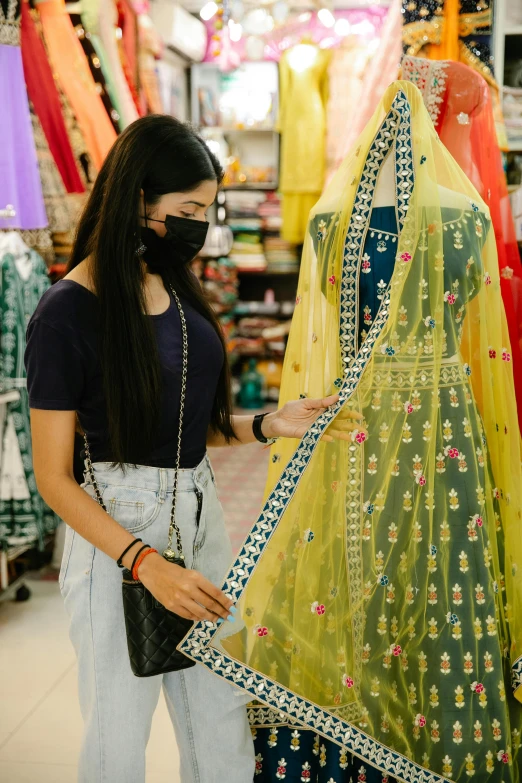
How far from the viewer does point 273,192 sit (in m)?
7.14

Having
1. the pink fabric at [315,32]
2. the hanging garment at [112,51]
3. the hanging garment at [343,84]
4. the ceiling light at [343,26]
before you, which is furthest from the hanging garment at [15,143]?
the ceiling light at [343,26]

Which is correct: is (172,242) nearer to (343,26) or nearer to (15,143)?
(15,143)

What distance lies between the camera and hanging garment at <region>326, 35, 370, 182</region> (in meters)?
5.96

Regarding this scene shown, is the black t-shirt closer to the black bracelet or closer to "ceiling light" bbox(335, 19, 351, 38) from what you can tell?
the black bracelet

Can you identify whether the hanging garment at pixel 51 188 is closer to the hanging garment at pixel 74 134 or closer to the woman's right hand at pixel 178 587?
the hanging garment at pixel 74 134

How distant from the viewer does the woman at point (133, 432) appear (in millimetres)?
1260

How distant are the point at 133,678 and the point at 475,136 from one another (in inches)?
64.2

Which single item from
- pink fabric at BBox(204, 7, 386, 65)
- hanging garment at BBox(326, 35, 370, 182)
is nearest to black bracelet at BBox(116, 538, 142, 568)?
hanging garment at BBox(326, 35, 370, 182)

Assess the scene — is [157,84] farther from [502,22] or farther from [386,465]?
[386,465]

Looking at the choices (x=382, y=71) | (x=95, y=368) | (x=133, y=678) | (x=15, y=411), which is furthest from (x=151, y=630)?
(x=382, y=71)

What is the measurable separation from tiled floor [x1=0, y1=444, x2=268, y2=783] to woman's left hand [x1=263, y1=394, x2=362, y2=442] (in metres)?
1.15

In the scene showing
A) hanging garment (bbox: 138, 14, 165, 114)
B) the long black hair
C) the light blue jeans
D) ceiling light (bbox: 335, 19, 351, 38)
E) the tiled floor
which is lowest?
the tiled floor

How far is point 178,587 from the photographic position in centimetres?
120

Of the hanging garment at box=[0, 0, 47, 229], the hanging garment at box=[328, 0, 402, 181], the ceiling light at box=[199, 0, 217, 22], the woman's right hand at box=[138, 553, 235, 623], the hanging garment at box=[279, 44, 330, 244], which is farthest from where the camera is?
the hanging garment at box=[279, 44, 330, 244]
